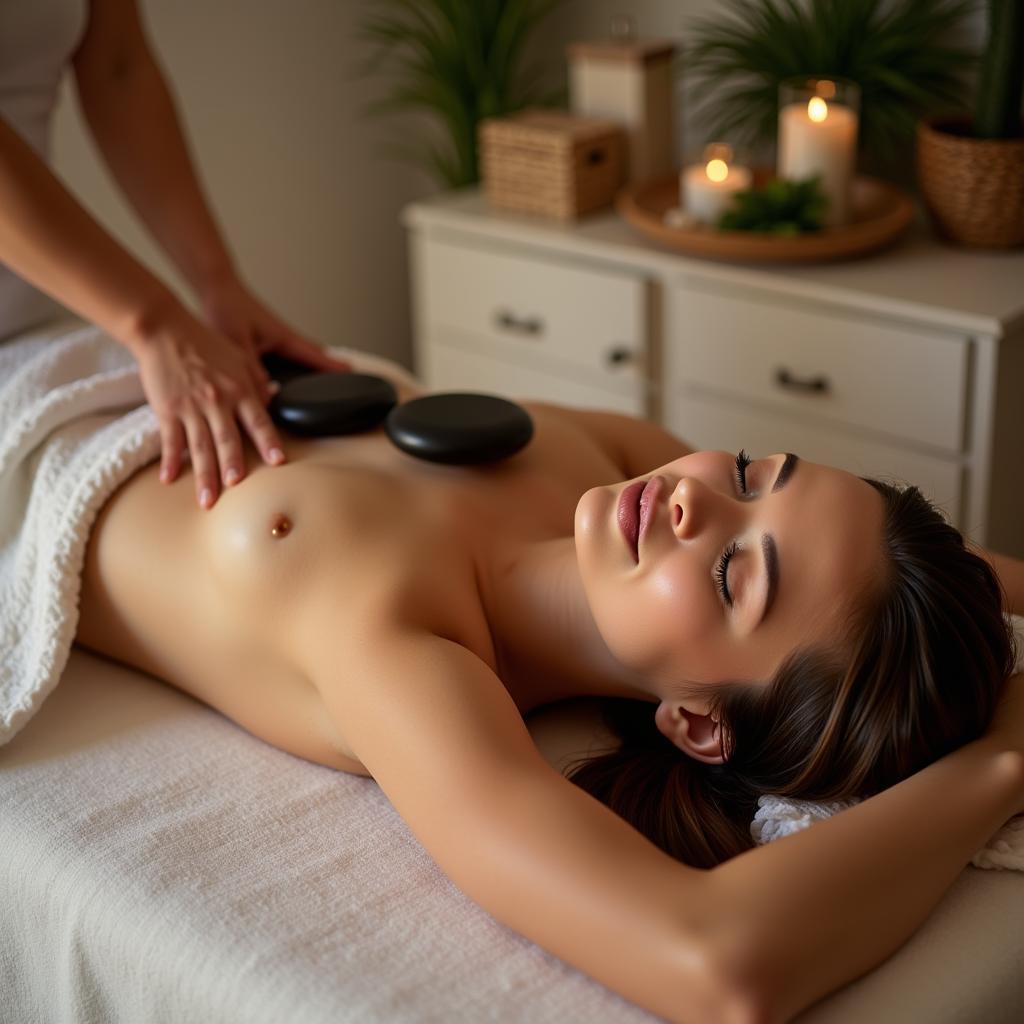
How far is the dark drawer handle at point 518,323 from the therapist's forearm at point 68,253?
109 cm

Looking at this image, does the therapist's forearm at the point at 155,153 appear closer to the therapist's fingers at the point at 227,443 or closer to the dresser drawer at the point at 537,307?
the therapist's fingers at the point at 227,443

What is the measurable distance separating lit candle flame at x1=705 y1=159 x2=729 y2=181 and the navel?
4.31ft

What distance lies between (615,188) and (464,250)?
0.32 meters

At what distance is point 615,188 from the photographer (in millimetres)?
2727

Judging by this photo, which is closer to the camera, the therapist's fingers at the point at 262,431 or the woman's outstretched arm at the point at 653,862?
the woman's outstretched arm at the point at 653,862

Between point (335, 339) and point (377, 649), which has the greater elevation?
point (377, 649)

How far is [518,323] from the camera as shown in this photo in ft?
8.83

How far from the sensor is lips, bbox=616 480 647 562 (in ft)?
4.22

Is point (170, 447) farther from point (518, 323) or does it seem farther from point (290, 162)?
point (290, 162)

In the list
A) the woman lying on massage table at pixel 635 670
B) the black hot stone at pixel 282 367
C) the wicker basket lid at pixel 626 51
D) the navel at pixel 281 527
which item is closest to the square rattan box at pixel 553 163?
the wicker basket lid at pixel 626 51

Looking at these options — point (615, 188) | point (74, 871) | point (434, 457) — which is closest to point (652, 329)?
point (615, 188)

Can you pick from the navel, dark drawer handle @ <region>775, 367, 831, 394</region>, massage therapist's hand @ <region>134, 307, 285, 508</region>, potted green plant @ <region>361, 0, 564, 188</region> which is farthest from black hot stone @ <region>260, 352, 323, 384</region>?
potted green plant @ <region>361, 0, 564, 188</region>

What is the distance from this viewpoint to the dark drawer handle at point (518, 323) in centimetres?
267

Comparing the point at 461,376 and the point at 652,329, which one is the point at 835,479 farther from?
the point at 461,376
